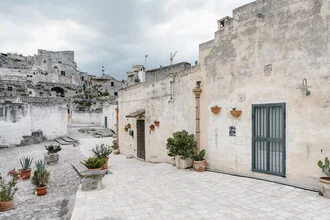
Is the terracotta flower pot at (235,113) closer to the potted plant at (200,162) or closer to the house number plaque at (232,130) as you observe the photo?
the house number plaque at (232,130)

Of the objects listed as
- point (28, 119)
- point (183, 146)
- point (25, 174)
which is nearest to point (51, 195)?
point (25, 174)

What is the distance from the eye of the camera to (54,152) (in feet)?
39.3

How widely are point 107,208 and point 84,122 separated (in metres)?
33.6

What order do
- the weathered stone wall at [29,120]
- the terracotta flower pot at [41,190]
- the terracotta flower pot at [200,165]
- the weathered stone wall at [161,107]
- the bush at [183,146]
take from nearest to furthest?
the terracotta flower pot at [41,190]
the terracotta flower pot at [200,165]
the bush at [183,146]
the weathered stone wall at [161,107]
the weathered stone wall at [29,120]

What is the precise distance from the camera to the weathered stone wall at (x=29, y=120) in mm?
16859

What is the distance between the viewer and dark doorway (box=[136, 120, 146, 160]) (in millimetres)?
12289

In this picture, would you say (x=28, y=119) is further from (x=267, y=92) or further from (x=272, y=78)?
(x=272, y=78)

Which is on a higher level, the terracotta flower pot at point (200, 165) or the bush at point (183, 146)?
the bush at point (183, 146)

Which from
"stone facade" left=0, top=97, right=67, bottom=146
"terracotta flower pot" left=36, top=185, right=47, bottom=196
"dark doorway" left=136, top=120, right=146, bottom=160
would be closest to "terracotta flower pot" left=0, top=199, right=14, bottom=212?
"terracotta flower pot" left=36, top=185, right=47, bottom=196

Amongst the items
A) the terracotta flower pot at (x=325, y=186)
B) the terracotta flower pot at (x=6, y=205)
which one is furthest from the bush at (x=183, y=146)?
the terracotta flower pot at (x=6, y=205)

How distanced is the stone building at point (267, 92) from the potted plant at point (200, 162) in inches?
9.2

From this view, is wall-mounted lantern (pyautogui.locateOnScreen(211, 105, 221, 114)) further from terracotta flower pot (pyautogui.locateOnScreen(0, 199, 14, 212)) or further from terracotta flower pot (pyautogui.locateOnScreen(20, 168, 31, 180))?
terracotta flower pot (pyautogui.locateOnScreen(20, 168, 31, 180))

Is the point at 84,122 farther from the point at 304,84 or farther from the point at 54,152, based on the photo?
the point at 304,84

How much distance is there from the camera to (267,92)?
6082mm
